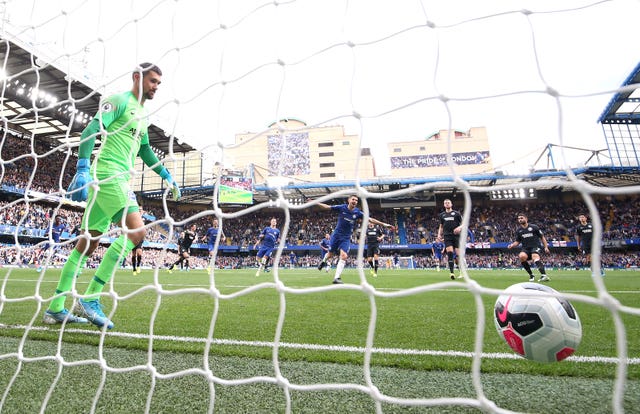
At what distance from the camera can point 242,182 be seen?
29.6m

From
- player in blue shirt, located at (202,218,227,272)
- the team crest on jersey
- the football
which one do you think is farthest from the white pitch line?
the team crest on jersey

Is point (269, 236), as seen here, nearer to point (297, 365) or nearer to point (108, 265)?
point (108, 265)

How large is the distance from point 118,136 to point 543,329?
325 centimetres

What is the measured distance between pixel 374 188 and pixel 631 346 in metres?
30.1

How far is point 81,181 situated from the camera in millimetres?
2643

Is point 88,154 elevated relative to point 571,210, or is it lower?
lower

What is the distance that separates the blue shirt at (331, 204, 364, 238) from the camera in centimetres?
828

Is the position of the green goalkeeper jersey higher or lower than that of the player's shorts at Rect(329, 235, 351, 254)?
higher

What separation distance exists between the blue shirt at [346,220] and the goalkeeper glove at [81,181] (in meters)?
5.91

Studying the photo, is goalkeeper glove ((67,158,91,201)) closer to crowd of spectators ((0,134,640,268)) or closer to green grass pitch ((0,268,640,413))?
green grass pitch ((0,268,640,413))

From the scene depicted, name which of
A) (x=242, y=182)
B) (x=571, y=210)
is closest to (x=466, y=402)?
(x=242, y=182)

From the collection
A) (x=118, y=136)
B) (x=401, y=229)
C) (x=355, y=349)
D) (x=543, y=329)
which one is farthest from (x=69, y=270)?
(x=401, y=229)

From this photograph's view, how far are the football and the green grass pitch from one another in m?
0.13

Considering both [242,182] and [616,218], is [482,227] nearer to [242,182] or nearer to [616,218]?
[616,218]
